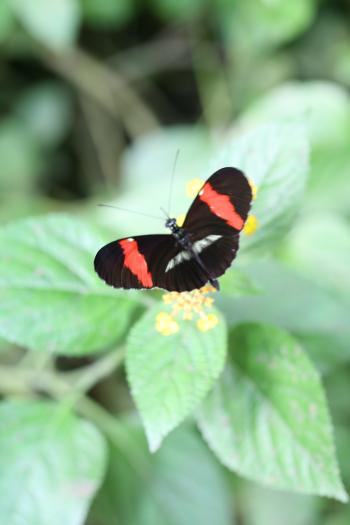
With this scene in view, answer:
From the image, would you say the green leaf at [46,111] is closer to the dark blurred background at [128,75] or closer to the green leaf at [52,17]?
the dark blurred background at [128,75]

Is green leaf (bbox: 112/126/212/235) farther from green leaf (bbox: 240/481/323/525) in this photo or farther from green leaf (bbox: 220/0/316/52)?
green leaf (bbox: 240/481/323/525)

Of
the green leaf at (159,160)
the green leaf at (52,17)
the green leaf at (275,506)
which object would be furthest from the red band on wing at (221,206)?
the green leaf at (52,17)

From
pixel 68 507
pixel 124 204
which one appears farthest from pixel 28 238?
pixel 124 204

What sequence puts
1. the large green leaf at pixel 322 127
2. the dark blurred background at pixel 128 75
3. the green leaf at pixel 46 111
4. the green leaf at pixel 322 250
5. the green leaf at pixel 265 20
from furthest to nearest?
1. the green leaf at pixel 46 111
2. the dark blurred background at pixel 128 75
3. the green leaf at pixel 265 20
4. the large green leaf at pixel 322 127
5. the green leaf at pixel 322 250

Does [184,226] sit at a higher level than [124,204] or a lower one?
higher

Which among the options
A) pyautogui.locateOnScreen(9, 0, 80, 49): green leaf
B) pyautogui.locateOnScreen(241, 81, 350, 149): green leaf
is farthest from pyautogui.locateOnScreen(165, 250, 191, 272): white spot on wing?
pyautogui.locateOnScreen(9, 0, 80, 49): green leaf

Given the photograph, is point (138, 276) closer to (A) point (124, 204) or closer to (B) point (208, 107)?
(A) point (124, 204)

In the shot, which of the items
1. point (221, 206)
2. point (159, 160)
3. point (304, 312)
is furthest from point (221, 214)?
point (159, 160)
